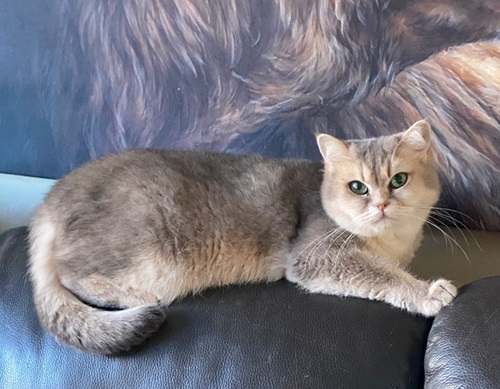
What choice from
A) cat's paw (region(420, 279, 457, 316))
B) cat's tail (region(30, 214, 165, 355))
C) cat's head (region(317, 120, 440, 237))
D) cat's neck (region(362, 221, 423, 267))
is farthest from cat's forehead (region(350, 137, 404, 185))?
cat's tail (region(30, 214, 165, 355))

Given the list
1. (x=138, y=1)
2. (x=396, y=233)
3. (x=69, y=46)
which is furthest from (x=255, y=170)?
(x=69, y=46)

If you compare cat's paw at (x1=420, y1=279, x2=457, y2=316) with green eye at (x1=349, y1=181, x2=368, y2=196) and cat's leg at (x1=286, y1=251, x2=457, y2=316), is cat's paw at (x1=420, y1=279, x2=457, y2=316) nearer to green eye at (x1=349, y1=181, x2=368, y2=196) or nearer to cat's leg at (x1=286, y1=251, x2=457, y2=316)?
cat's leg at (x1=286, y1=251, x2=457, y2=316)

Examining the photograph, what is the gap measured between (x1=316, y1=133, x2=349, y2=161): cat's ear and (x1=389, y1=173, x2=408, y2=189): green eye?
0.36 feet

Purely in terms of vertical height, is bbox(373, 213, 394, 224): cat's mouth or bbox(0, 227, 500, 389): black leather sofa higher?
bbox(373, 213, 394, 224): cat's mouth

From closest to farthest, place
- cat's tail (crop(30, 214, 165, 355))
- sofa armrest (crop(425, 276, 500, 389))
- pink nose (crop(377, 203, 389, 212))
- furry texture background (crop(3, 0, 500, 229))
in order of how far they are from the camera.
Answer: sofa armrest (crop(425, 276, 500, 389)) → cat's tail (crop(30, 214, 165, 355)) → pink nose (crop(377, 203, 389, 212)) → furry texture background (crop(3, 0, 500, 229))

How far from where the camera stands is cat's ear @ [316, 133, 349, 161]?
1.28 metres

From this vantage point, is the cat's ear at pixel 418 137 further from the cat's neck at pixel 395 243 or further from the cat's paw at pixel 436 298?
the cat's paw at pixel 436 298

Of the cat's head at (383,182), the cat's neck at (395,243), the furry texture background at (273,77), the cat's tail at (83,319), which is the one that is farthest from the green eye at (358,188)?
the cat's tail at (83,319)

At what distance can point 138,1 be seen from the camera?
1568 millimetres

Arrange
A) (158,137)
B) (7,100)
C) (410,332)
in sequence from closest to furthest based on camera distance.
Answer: (410,332), (158,137), (7,100)

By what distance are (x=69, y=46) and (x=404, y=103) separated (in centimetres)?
88

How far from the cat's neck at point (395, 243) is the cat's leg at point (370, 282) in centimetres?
4

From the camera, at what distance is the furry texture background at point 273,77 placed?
52.7 inches

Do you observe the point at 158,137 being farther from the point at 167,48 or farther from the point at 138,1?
the point at 138,1
